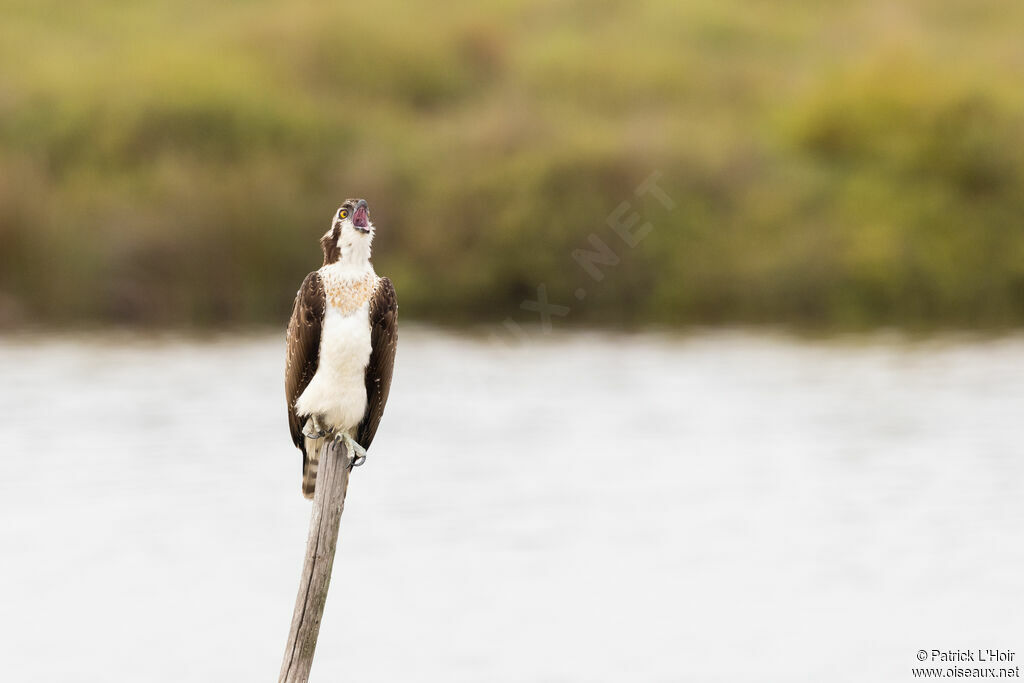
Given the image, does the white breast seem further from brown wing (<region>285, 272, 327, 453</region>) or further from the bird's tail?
the bird's tail

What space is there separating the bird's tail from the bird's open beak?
1106mm

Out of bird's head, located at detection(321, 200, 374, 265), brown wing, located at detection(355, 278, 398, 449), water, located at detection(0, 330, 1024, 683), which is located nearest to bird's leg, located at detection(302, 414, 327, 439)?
brown wing, located at detection(355, 278, 398, 449)

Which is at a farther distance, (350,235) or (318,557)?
(350,235)

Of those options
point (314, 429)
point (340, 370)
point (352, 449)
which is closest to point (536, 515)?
point (314, 429)

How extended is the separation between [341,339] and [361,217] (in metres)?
0.63

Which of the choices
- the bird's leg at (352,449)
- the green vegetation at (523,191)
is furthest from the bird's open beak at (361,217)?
the green vegetation at (523,191)

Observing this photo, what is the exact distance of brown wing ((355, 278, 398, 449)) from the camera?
7871mm

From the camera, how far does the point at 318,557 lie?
7320 mm

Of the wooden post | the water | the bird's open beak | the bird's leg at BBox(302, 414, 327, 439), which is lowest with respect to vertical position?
the wooden post

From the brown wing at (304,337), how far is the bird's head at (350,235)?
0.49 feet

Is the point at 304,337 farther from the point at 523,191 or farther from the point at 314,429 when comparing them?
the point at 523,191

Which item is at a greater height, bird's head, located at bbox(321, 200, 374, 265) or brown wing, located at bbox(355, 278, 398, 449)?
bird's head, located at bbox(321, 200, 374, 265)

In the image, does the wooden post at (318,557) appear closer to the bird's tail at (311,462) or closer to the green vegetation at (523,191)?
the bird's tail at (311,462)

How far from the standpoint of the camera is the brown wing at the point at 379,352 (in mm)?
7871
